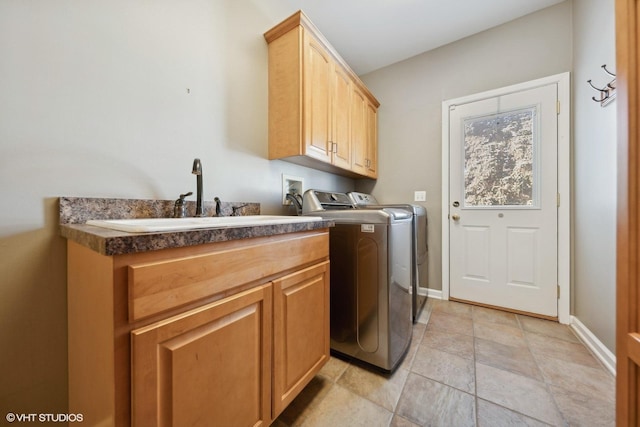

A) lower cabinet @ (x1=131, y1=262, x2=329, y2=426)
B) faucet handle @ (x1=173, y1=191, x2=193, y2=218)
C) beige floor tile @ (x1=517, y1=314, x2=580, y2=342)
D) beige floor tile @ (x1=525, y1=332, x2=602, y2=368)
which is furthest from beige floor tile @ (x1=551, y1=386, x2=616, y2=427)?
faucet handle @ (x1=173, y1=191, x2=193, y2=218)

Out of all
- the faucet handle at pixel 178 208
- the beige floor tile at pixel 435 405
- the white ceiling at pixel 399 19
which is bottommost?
the beige floor tile at pixel 435 405

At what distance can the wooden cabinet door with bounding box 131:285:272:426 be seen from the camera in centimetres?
55

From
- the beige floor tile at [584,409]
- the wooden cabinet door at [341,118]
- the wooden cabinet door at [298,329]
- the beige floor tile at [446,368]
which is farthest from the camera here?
the wooden cabinet door at [341,118]

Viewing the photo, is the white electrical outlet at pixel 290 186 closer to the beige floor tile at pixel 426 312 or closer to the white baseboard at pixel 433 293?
the beige floor tile at pixel 426 312

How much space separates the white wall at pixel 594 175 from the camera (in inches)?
53.5

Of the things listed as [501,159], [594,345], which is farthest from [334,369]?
[501,159]

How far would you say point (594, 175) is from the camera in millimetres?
1531

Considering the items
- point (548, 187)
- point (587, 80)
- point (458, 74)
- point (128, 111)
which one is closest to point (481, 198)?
point (548, 187)

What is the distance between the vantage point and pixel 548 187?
1938 mm

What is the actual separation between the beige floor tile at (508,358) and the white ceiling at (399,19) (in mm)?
2618

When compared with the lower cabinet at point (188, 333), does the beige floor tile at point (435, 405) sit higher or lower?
lower

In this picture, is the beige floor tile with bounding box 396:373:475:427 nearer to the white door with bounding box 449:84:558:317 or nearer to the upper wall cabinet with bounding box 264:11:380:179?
the white door with bounding box 449:84:558:317
